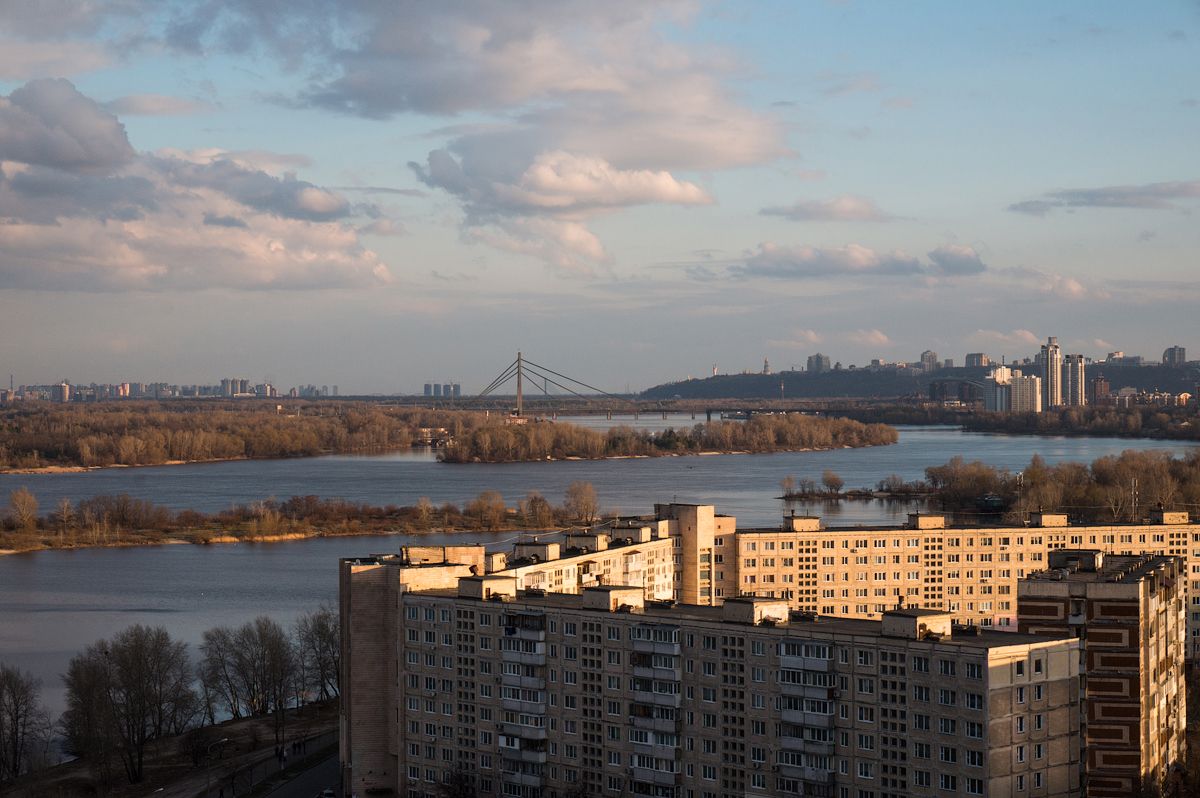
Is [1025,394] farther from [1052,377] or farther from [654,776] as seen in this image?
[654,776]

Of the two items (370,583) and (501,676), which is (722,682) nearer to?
(501,676)

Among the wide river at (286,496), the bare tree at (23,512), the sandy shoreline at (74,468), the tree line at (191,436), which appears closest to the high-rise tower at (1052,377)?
the wide river at (286,496)

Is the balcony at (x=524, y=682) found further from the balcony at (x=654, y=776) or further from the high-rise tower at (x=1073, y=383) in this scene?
the high-rise tower at (x=1073, y=383)

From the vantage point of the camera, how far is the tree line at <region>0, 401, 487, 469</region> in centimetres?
3344

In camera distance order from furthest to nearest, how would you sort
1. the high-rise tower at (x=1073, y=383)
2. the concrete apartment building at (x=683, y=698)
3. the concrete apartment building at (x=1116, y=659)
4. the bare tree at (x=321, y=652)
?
the high-rise tower at (x=1073, y=383) < the bare tree at (x=321, y=652) < the concrete apartment building at (x=1116, y=659) < the concrete apartment building at (x=683, y=698)

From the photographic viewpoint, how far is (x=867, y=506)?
2147 centimetres

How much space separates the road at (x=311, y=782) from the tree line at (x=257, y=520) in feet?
34.1

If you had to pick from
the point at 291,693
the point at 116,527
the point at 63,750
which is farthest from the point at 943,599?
the point at 116,527

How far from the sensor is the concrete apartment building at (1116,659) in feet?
19.0

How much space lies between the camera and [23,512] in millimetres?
18344

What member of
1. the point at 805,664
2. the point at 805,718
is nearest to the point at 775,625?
the point at 805,664

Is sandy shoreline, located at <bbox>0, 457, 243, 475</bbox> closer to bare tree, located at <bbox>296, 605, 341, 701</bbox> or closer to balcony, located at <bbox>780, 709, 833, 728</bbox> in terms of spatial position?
bare tree, located at <bbox>296, 605, 341, 701</bbox>

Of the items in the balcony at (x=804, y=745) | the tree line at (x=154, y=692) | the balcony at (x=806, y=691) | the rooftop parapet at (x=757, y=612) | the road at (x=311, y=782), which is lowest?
the road at (x=311, y=782)

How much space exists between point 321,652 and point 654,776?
4.04m
